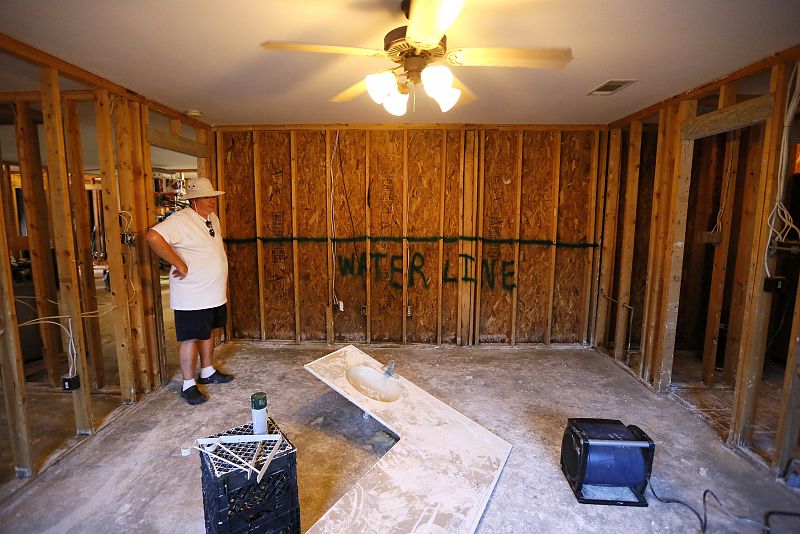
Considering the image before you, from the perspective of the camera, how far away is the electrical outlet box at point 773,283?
2.36 metres

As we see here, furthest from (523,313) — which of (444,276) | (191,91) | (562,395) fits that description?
(191,91)

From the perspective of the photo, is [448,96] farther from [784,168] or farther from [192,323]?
[192,323]

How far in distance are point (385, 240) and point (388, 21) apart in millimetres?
2675

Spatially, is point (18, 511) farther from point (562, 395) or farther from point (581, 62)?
point (581, 62)

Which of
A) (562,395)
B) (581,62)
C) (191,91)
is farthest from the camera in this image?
(562,395)

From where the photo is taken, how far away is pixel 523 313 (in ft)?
14.9

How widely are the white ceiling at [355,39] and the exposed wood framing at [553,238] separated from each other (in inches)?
38.5

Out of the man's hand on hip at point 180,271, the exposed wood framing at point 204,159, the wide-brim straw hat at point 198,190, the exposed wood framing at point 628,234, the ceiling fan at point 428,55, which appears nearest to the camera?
the ceiling fan at point 428,55

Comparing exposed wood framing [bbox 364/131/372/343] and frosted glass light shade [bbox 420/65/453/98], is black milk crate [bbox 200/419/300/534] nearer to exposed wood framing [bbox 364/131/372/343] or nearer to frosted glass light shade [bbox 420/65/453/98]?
frosted glass light shade [bbox 420/65/453/98]

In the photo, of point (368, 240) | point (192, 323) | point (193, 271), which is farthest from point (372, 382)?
point (368, 240)

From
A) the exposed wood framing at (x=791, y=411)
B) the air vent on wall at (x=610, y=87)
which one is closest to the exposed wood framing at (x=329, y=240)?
the air vent on wall at (x=610, y=87)

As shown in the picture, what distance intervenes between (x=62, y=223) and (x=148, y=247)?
0.74m

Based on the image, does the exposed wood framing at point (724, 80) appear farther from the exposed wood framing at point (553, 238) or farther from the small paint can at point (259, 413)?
the small paint can at point (259, 413)

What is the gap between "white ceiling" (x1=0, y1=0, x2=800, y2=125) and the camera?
1.81m
